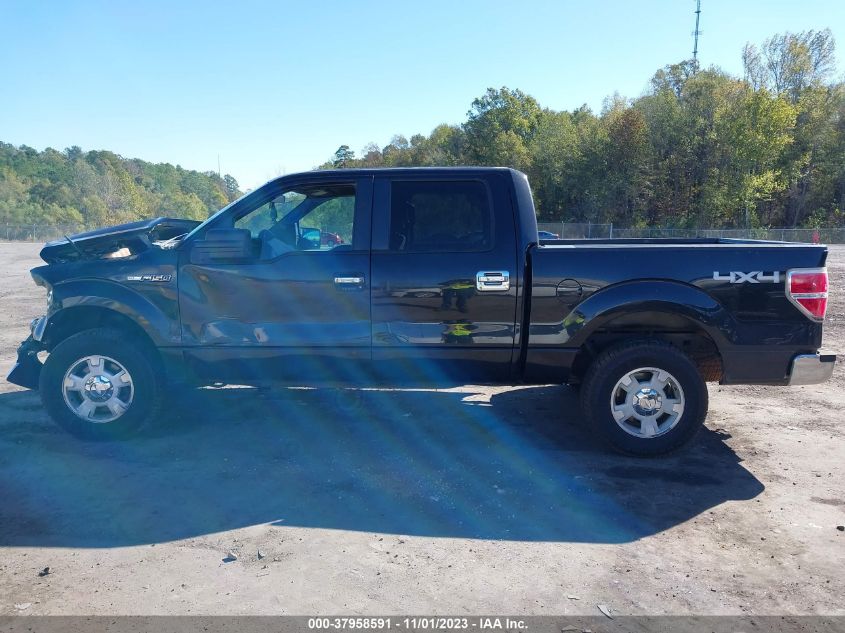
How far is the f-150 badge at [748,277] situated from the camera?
451cm

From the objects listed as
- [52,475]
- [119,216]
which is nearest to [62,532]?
[52,475]

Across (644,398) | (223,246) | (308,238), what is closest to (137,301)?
(223,246)

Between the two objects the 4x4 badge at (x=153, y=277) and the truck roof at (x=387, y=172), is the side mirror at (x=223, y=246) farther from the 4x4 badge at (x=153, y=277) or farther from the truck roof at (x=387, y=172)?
the truck roof at (x=387, y=172)

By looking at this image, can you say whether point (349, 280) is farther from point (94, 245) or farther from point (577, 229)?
point (577, 229)

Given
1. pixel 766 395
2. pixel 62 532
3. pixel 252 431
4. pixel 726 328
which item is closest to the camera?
pixel 62 532

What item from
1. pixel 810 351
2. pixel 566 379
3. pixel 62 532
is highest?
pixel 810 351

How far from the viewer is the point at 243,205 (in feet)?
16.0

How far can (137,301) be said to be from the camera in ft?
16.1

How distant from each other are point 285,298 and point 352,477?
1425 millimetres

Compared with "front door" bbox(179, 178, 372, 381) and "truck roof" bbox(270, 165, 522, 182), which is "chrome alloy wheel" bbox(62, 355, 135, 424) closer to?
"front door" bbox(179, 178, 372, 381)

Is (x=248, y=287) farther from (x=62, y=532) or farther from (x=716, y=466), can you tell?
(x=716, y=466)

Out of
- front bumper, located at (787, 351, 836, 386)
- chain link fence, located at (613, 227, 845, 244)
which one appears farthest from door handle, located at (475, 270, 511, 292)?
chain link fence, located at (613, 227, 845, 244)

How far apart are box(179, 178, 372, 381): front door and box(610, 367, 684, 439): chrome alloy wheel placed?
6.37ft

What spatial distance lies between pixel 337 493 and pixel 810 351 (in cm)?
353
